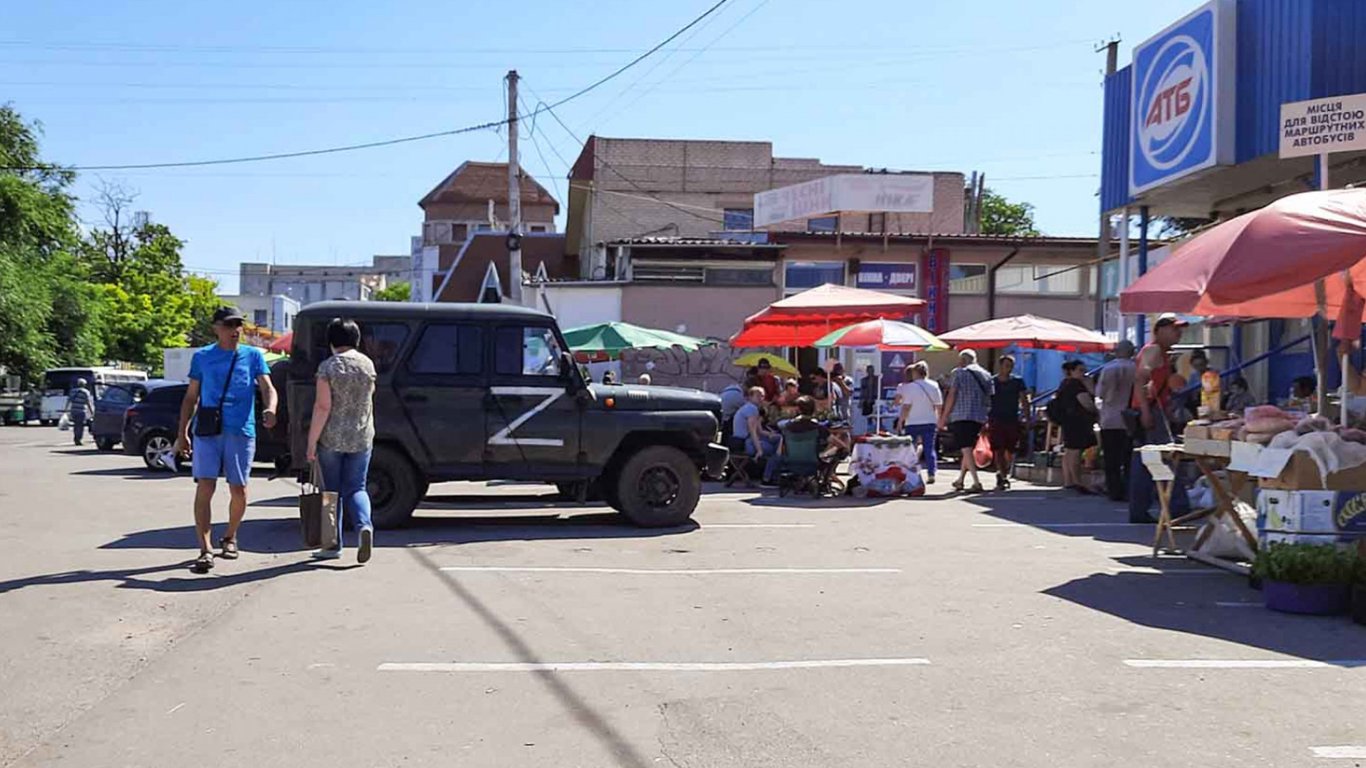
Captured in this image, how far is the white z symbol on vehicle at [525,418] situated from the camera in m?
11.8

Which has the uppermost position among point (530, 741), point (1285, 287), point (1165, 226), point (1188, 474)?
point (1165, 226)

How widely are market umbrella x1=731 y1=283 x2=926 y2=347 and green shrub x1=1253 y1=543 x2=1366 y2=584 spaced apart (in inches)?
377

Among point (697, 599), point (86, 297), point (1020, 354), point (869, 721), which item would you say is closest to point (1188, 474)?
point (697, 599)

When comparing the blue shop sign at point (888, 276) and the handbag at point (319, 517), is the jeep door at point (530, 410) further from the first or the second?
the blue shop sign at point (888, 276)

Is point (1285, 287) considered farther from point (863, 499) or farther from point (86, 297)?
point (86, 297)

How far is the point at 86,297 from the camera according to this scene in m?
53.5

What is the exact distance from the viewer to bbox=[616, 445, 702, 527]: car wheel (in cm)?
1205

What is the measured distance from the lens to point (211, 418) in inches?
356

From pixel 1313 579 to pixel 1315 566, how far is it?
8 cm

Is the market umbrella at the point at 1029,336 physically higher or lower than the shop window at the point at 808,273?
lower

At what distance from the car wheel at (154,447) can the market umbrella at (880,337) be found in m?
10.3

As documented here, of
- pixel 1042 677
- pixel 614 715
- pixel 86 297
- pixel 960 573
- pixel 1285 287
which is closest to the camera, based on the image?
pixel 614 715

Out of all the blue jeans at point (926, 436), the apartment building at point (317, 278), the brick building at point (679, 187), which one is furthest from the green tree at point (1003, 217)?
the apartment building at point (317, 278)

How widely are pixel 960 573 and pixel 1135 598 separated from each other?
1353 millimetres
